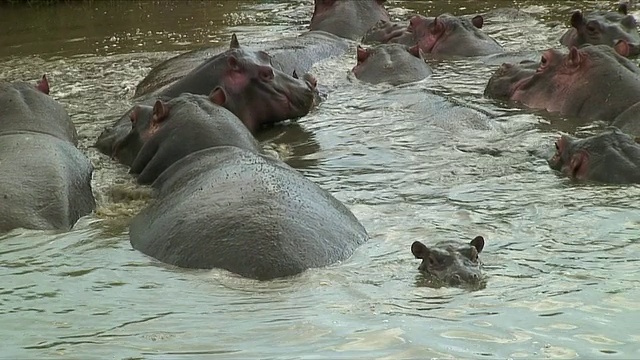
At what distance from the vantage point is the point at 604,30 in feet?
40.1

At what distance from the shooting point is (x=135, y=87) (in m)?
11.8

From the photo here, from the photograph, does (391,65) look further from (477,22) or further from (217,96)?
(217,96)

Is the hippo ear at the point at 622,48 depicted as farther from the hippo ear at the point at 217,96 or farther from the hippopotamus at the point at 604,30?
the hippo ear at the point at 217,96

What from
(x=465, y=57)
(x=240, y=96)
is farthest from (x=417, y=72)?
(x=240, y=96)

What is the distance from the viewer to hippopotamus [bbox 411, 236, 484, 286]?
5176 millimetres

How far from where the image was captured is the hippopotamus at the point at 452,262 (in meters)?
5.18

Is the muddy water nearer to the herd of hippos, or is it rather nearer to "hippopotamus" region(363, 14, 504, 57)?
the herd of hippos

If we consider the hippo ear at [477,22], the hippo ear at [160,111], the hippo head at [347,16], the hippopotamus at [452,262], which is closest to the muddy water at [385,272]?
the hippopotamus at [452,262]

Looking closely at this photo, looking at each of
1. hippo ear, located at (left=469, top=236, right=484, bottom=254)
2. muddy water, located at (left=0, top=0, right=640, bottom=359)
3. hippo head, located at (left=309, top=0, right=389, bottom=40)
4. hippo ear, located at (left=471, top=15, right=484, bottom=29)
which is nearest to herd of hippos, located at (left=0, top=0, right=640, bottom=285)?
hippo ear, located at (left=469, top=236, right=484, bottom=254)

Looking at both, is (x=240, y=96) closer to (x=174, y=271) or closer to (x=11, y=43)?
(x=174, y=271)

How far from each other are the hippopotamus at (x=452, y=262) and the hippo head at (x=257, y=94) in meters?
4.19

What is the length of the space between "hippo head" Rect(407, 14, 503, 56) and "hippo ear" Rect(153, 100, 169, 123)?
5.49 meters

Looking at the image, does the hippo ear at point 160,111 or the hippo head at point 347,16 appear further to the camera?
the hippo head at point 347,16

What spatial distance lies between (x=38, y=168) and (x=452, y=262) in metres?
2.79
